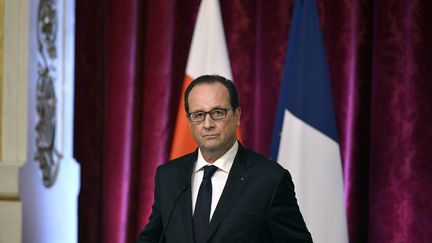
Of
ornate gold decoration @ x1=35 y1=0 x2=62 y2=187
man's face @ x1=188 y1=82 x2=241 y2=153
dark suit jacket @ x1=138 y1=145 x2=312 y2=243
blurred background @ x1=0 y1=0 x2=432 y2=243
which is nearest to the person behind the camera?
dark suit jacket @ x1=138 y1=145 x2=312 y2=243

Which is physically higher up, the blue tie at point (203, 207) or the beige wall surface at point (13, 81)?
the beige wall surface at point (13, 81)

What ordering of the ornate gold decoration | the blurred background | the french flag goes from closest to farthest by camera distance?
the french flag < the blurred background < the ornate gold decoration

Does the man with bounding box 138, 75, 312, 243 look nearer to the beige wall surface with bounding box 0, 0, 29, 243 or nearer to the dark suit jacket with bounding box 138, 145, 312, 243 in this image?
the dark suit jacket with bounding box 138, 145, 312, 243

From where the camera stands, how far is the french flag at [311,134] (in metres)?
3.43

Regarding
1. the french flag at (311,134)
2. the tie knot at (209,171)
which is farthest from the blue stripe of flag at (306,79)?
the tie knot at (209,171)

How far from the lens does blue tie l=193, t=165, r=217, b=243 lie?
194 cm

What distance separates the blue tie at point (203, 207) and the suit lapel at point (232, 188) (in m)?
0.03

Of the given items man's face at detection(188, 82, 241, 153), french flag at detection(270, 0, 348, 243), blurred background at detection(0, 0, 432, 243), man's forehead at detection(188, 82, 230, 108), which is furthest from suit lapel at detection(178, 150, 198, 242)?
blurred background at detection(0, 0, 432, 243)

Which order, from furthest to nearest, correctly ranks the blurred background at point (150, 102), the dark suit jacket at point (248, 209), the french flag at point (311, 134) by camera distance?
the blurred background at point (150, 102) < the french flag at point (311, 134) < the dark suit jacket at point (248, 209)

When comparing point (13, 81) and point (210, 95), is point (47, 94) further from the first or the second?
point (210, 95)

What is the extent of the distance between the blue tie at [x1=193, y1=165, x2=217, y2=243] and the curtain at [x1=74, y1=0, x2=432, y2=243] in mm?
1936

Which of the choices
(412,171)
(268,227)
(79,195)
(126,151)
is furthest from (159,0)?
(268,227)

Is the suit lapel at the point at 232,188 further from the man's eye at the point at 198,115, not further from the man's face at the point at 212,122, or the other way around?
the man's eye at the point at 198,115

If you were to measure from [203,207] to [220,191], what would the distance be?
8cm
